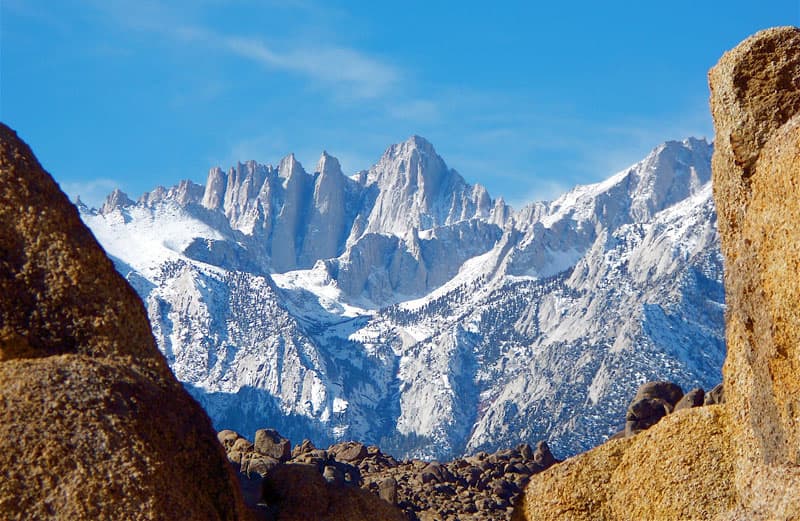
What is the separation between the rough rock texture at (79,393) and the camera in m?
8.55

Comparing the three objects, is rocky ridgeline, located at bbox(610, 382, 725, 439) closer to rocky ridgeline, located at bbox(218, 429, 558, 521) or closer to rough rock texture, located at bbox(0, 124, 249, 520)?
rocky ridgeline, located at bbox(218, 429, 558, 521)

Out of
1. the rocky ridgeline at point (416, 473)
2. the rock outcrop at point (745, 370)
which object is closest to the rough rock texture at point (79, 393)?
the rock outcrop at point (745, 370)

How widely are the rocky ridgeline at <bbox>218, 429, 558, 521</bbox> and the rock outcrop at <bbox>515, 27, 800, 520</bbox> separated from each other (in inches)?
349

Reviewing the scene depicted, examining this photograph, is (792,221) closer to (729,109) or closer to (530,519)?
(729,109)

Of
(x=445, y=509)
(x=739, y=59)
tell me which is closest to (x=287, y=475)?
(x=739, y=59)

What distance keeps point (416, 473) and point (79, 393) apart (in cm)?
1837

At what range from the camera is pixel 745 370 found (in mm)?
10945

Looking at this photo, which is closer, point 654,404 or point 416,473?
point 416,473

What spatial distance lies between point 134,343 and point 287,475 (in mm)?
3334

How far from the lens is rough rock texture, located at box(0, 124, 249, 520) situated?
8.55 meters

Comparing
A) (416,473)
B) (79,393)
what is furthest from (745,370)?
(416,473)

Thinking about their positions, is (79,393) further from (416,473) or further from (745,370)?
(416,473)

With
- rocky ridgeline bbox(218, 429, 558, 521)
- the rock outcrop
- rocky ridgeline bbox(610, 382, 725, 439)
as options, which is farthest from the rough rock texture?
rocky ridgeline bbox(610, 382, 725, 439)

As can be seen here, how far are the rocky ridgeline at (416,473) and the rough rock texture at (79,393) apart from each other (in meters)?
9.46
